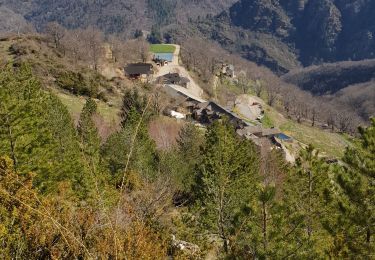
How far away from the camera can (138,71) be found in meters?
105

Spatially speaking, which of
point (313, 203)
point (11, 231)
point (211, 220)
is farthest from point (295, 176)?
point (11, 231)

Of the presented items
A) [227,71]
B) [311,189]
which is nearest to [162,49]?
[227,71]

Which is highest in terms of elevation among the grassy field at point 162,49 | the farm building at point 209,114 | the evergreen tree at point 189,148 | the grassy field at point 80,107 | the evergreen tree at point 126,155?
the evergreen tree at point 126,155

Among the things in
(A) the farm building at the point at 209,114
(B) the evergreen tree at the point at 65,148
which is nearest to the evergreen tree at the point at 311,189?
(B) the evergreen tree at the point at 65,148

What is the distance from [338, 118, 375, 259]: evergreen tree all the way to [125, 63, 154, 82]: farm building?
88808 millimetres

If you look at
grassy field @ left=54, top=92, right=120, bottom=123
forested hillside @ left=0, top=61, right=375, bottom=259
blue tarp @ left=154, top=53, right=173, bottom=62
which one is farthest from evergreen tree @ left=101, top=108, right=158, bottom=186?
blue tarp @ left=154, top=53, right=173, bottom=62

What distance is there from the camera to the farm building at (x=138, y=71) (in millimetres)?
103238

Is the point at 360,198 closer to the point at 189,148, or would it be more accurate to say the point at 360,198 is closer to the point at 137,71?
the point at 189,148

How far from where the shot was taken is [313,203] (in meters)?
20.1

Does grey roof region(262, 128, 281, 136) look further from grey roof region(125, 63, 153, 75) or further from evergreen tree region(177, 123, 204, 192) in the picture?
evergreen tree region(177, 123, 204, 192)

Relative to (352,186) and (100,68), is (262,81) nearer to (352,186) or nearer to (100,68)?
(100,68)

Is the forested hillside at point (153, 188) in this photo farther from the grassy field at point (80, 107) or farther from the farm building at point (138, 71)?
the farm building at point (138, 71)

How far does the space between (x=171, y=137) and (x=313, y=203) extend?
34682 mm

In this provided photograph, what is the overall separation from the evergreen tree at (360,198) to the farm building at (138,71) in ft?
291
